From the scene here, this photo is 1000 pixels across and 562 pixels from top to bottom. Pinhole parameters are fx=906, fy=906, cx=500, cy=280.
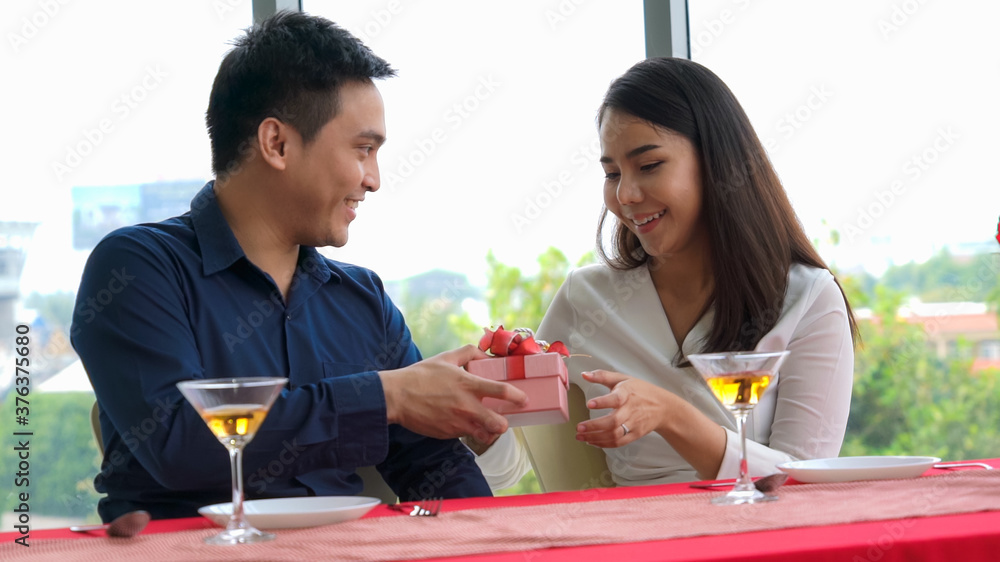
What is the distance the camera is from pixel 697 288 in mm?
2369

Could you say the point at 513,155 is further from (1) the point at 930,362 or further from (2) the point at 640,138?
(1) the point at 930,362

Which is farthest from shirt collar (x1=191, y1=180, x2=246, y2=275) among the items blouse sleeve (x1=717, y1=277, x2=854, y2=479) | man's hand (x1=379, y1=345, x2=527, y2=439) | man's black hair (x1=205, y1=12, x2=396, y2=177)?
blouse sleeve (x1=717, y1=277, x2=854, y2=479)

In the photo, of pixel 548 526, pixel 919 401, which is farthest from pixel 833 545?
pixel 919 401

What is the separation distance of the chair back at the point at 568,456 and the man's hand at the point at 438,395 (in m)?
Answer: 0.60

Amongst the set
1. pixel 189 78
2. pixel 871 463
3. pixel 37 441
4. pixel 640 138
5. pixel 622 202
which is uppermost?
pixel 189 78

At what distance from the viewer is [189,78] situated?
3.26 meters

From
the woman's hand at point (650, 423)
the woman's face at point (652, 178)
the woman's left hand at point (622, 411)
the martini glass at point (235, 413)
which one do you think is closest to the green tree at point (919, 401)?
the woman's face at point (652, 178)

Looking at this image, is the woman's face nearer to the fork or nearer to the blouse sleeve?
the blouse sleeve

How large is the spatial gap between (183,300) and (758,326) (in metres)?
1.32

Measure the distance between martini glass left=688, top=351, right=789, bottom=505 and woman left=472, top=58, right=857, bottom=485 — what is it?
0.68 m

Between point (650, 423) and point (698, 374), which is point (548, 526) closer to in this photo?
point (650, 423)

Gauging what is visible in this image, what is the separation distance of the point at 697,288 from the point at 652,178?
343 mm

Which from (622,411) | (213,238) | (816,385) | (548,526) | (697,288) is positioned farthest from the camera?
(697,288)

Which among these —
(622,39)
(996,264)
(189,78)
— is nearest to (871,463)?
(622,39)
